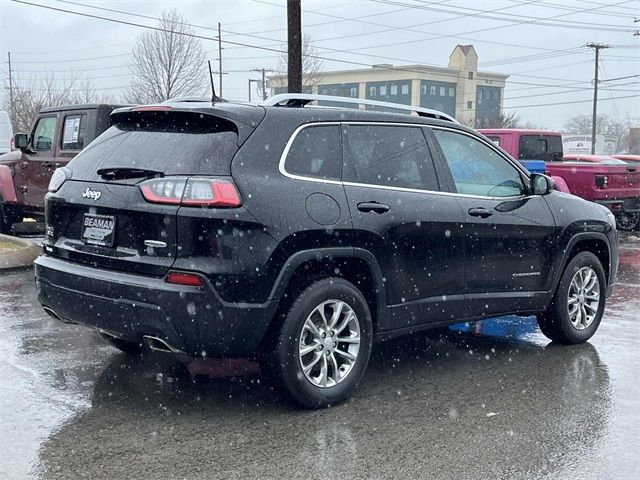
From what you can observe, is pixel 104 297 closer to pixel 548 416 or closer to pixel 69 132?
pixel 548 416

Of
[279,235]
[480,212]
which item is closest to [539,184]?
[480,212]

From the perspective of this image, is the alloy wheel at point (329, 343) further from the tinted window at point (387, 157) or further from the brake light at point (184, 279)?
the tinted window at point (387, 157)

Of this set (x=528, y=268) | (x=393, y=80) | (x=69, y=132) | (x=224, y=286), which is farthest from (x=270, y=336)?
(x=393, y=80)

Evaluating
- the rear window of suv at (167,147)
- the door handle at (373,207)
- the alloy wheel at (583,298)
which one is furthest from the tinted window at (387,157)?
the alloy wheel at (583,298)

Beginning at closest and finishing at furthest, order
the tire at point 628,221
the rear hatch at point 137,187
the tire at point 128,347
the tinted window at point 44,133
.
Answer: the rear hatch at point 137,187 → the tire at point 128,347 → the tinted window at point 44,133 → the tire at point 628,221

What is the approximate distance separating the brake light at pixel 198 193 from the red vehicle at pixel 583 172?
417 inches

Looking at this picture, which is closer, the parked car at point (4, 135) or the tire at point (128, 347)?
the tire at point (128, 347)

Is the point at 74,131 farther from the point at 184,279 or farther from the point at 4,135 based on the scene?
the point at 4,135

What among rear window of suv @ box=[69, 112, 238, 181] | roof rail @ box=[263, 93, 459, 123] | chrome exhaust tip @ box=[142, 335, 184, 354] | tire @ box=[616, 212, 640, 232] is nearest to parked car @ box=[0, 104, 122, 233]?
rear window of suv @ box=[69, 112, 238, 181]

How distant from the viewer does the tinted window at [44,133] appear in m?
11.1

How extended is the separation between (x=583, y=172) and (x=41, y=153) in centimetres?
929

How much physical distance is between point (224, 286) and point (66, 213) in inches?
50.8

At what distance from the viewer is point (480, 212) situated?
18.6ft

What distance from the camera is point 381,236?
4941mm
